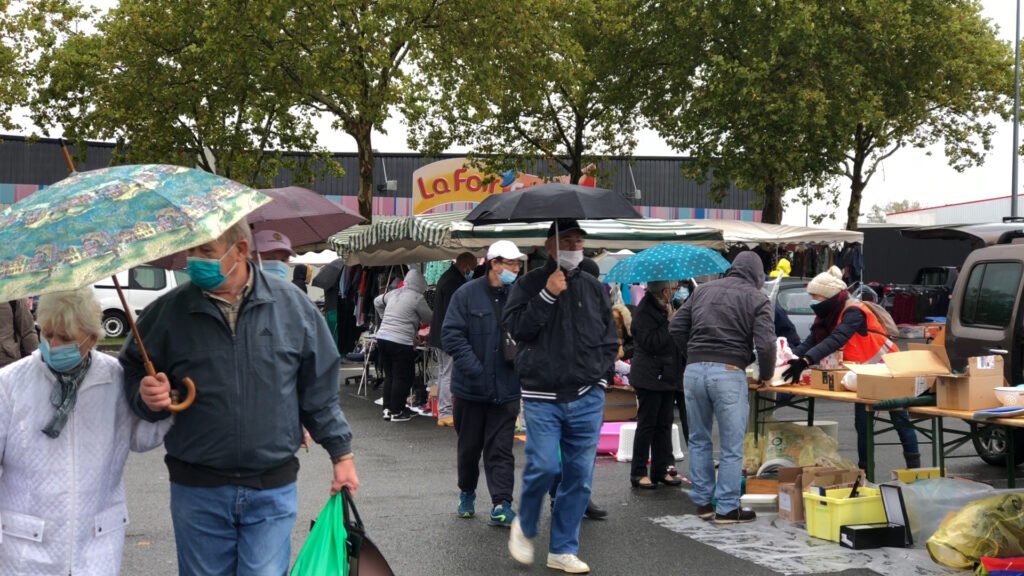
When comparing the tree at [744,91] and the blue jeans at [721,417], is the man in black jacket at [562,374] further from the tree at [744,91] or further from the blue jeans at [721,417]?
the tree at [744,91]

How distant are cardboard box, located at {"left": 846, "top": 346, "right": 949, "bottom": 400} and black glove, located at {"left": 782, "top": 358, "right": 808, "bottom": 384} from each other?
707mm

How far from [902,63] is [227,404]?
33.3 meters

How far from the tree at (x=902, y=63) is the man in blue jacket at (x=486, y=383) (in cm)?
2619

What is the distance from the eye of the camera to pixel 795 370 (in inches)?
359

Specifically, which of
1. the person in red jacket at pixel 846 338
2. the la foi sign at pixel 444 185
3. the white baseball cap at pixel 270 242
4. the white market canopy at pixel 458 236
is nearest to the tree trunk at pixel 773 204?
the la foi sign at pixel 444 185

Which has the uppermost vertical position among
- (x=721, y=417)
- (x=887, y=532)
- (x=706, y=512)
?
(x=721, y=417)

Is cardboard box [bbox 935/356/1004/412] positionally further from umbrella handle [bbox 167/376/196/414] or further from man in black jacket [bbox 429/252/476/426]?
umbrella handle [bbox 167/376/196/414]

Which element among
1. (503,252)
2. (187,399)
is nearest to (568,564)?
(503,252)

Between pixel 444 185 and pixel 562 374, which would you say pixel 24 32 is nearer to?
pixel 444 185

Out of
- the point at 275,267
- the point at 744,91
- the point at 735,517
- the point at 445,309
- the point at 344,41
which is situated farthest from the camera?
the point at 744,91

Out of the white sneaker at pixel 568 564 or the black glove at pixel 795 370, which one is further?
the black glove at pixel 795 370

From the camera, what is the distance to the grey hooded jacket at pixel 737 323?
26.6ft

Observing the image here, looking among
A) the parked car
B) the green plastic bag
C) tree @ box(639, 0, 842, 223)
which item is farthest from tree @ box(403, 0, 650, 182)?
the green plastic bag

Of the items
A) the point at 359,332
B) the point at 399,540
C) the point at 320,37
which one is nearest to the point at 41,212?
the point at 399,540
